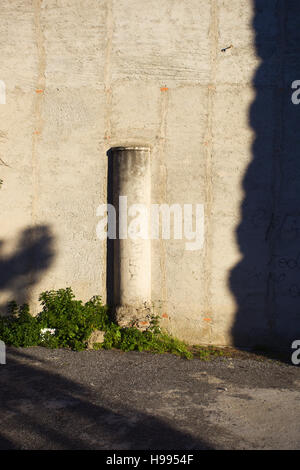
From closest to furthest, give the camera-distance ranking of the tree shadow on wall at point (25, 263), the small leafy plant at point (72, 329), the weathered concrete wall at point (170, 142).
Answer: the small leafy plant at point (72, 329) → the weathered concrete wall at point (170, 142) → the tree shadow on wall at point (25, 263)

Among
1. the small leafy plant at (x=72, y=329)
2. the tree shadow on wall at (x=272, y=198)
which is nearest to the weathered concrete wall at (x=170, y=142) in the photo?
the tree shadow on wall at (x=272, y=198)

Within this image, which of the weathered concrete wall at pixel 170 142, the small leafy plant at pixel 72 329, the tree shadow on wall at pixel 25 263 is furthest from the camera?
the tree shadow on wall at pixel 25 263

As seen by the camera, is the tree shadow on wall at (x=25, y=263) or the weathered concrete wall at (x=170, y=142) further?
the tree shadow on wall at (x=25, y=263)

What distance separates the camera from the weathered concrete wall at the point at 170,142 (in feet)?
21.6

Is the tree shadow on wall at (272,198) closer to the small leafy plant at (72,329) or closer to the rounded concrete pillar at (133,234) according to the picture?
the small leafy plant at (72,329)

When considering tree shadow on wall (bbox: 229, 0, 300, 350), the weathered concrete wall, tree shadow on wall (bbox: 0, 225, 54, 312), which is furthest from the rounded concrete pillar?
tree shadow on wall (bbox: 229, 0, 300, 350)

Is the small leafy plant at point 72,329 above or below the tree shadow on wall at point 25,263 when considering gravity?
below

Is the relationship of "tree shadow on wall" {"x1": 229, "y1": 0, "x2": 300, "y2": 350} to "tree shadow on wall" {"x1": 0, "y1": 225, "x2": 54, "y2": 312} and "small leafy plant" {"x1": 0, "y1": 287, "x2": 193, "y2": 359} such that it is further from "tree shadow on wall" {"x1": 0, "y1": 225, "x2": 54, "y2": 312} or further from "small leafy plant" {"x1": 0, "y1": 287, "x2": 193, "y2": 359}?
"tree shadow on wall" {"x1": 0, "y1": 225, "x2": 54, "y2": 312}

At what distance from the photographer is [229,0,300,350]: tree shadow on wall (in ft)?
21.4

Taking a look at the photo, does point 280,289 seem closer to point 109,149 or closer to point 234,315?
point 234,315

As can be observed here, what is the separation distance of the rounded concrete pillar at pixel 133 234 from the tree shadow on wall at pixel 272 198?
4.45 ft

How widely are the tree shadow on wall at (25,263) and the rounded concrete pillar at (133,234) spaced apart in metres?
1.17

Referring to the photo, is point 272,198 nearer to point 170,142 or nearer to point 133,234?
point 170,142

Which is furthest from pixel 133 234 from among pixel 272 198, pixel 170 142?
pixel 272 198
